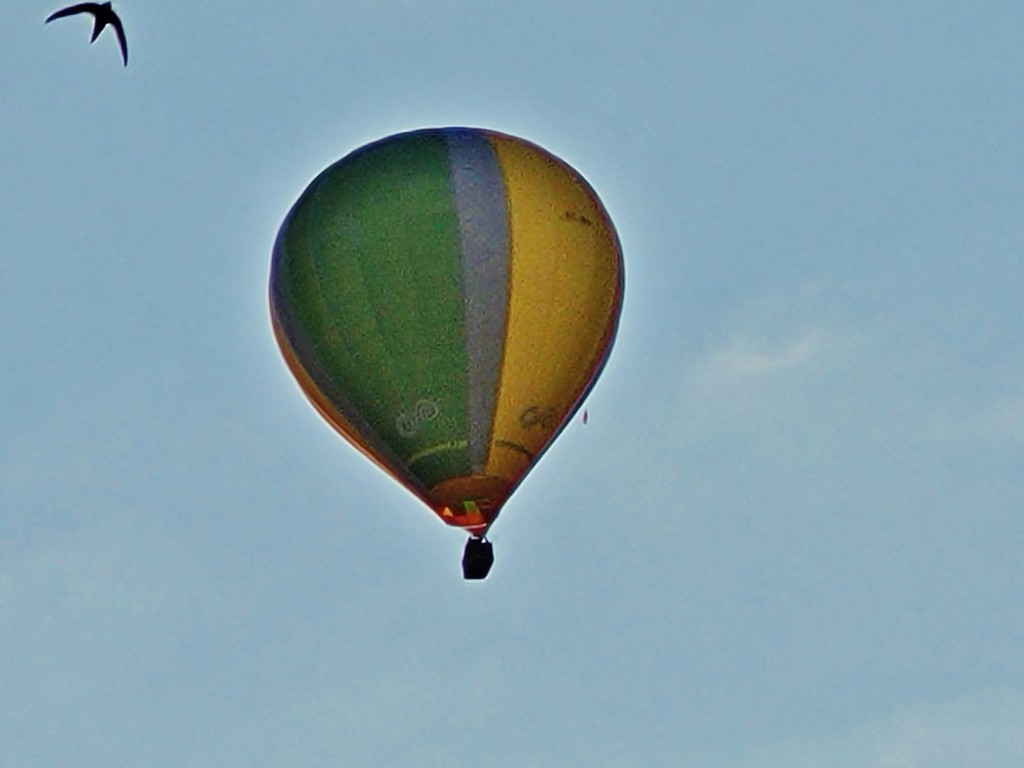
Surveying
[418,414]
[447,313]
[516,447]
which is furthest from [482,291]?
[516,447]

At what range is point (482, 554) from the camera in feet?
126

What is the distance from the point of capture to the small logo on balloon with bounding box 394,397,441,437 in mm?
37969

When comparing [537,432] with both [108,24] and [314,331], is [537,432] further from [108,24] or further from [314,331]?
[108,24]

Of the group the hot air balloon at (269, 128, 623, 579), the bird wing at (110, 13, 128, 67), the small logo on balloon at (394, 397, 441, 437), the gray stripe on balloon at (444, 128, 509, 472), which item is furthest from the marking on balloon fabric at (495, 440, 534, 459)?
the bird wing at (110, 13, 128, 67)

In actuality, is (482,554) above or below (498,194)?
below

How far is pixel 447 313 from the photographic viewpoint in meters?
38.1

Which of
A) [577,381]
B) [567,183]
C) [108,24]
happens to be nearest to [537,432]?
[577,381]

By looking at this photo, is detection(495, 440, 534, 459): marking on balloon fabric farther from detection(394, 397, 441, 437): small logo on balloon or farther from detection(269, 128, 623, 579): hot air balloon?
detection(394, 397, 441, 437): small logo on balloon

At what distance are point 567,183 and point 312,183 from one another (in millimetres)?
3141

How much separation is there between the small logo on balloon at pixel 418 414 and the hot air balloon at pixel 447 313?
0.02 meters

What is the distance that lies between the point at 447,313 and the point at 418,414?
125cm

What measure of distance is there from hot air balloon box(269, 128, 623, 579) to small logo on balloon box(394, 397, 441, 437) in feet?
0.05

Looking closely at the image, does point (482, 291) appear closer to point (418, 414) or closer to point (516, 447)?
point (418, 414)

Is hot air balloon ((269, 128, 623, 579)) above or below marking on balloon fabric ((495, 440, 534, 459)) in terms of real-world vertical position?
above
